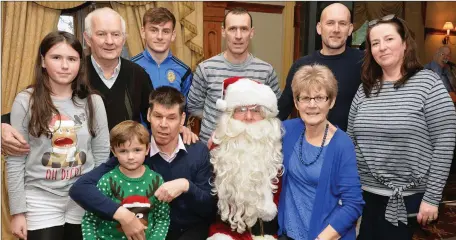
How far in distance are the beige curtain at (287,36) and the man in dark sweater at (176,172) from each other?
138 inches

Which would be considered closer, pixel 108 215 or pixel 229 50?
pixel 108 215

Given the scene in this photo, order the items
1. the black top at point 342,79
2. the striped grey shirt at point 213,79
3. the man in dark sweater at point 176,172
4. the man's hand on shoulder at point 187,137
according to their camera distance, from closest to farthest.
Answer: the man in dark sweater at point 176,172 → the man's hand on shoulder at point 187,137 → the black top at point 342,79 → the striped grey shirt at point 213,79

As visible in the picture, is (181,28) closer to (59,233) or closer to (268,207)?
(268,207)

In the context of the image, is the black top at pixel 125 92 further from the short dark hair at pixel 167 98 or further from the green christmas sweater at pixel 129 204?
the green christmas sweater at pixel 129 204

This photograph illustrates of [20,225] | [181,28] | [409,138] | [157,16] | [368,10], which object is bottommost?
[20,225]

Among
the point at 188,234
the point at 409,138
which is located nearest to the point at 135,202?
the point at 188,234

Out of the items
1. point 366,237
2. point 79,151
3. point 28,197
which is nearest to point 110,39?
point 79,151

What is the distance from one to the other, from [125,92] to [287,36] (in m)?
3.49

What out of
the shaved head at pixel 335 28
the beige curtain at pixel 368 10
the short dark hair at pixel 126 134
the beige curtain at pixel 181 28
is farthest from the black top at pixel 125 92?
the beige curtain at pixel 368 10

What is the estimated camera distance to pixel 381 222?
2365 millimetres

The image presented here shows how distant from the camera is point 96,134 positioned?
230cm

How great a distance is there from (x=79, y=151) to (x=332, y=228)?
1.33 metres

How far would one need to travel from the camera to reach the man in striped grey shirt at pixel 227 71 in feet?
9.82

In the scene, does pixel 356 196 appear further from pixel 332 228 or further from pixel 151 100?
pixel 151 100
